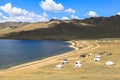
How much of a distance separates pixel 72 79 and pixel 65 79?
1276 mm

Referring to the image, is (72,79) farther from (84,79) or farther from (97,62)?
(97,62)

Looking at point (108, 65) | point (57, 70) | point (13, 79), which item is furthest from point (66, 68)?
point (13, 79)

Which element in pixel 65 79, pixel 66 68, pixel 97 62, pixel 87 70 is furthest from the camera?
pixel 97 62

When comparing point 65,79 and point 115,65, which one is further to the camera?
point 115,65

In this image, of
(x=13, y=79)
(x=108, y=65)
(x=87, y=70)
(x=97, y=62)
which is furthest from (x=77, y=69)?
(x=13, y=79)

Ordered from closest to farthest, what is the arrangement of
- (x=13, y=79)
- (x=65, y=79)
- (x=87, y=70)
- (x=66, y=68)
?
(x=65, y=79) < (x=13, y=79) < (x=87, y=70) < (x=66, y=68)

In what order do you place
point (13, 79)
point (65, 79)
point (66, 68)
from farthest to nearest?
point (66, 68) < point (13, 79) < point (65, 79)

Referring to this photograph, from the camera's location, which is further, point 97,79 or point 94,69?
point 94,69

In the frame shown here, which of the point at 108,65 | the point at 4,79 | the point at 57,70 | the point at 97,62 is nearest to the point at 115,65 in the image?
the point at 108,65

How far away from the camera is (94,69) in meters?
73.5

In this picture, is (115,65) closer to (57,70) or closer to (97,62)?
(97,62)

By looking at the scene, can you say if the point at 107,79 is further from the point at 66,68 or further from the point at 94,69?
the point at 66,68

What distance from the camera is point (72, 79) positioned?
50281 millimetres

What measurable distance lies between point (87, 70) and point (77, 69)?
3.37 metres
